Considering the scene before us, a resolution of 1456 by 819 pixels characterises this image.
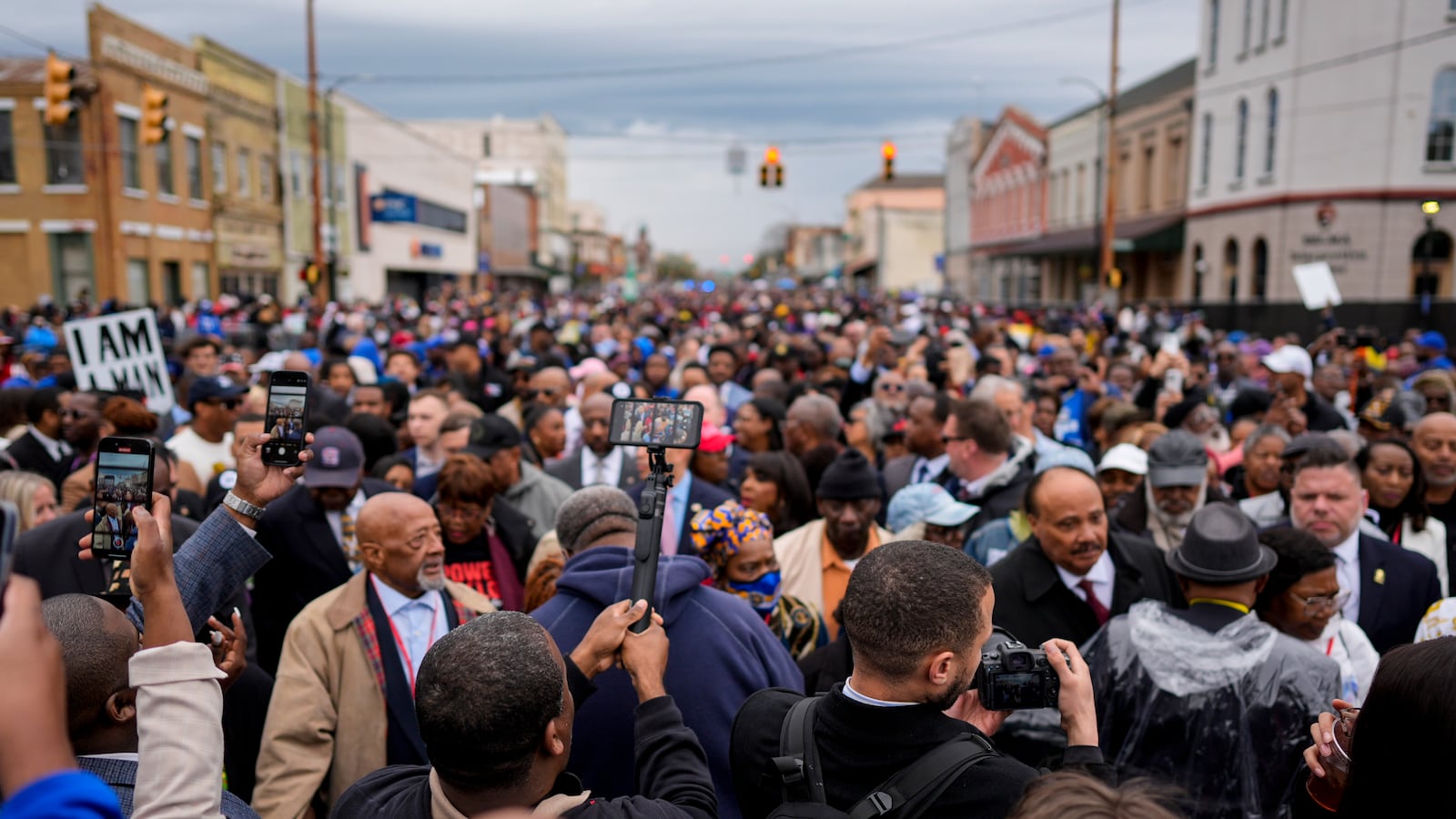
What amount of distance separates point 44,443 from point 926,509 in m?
5.70

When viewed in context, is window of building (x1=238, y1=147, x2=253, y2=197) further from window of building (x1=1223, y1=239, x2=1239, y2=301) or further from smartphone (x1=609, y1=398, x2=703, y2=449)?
smartphone (x1=609, y1=398, x2=703, y2=449)

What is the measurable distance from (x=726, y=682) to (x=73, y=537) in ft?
10.3

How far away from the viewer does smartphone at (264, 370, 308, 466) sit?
277 centimetres

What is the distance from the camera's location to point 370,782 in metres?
2.52

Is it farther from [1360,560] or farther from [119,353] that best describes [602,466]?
[1360,560]

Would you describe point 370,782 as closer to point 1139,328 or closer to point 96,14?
point 1139,328

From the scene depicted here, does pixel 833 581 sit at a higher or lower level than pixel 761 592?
lower

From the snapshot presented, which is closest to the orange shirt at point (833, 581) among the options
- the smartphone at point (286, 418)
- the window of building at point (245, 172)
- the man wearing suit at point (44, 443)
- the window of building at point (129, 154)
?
the smartphone at point (286, 418)

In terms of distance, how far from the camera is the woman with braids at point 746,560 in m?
4.24

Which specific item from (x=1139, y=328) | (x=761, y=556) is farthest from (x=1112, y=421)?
(x=1139, y=328)

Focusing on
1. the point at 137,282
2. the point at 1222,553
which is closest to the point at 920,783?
the point at 1222,553

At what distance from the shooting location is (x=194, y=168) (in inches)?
1309

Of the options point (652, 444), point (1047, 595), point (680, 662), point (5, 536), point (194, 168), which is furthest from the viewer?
point (194, 168)

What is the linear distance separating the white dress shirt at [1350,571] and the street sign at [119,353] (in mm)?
8252
